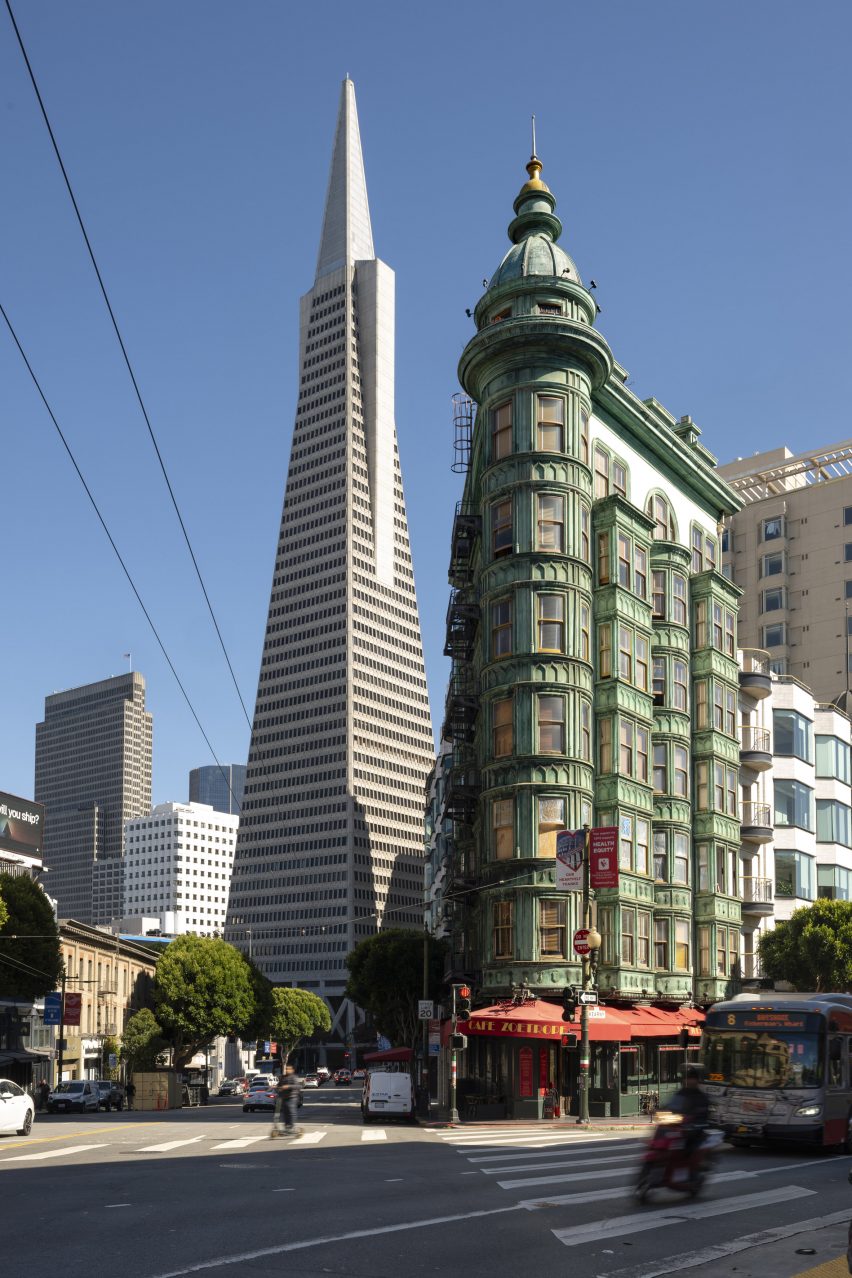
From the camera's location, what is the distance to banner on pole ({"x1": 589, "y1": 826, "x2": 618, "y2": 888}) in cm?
4066

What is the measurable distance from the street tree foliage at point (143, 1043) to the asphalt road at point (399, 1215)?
198 ft

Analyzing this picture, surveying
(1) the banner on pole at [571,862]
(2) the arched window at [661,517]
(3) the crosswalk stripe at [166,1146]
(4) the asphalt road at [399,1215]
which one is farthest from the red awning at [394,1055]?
(4) the asphalt road at [399,1215]

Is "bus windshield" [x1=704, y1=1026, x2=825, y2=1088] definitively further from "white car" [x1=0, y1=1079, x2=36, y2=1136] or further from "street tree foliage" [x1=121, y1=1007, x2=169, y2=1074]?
"street tree foliage" [x1=121, y1=1007, x2=169, y2=1074]

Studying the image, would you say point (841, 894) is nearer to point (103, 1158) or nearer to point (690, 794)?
point (690, 794)

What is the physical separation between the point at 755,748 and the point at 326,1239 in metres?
56.4

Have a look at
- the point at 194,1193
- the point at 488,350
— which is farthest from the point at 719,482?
the point at 194,1193

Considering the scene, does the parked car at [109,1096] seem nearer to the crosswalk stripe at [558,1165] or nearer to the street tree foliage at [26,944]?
the street tree foliage at [26,944]

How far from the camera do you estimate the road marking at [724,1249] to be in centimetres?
1282

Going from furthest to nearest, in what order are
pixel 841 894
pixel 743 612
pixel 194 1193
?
1. pixel 743 612
2. pixel 841 894
3. pixel 194 1193

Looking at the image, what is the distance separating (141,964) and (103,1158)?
9073 centimetres

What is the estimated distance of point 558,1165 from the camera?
23.4m

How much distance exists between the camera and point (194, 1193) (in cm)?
1805

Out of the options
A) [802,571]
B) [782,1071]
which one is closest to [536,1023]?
[782,1071]

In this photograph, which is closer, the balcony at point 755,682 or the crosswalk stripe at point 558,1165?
the crosswalk stripe at point 558,1165
